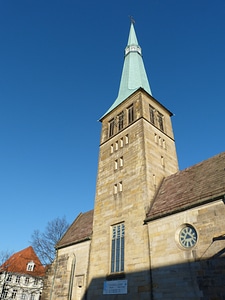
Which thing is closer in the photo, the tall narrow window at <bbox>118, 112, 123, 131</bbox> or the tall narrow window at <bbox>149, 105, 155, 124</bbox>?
the tall narrow window at <bbox>149, 105, 155, 124</bbox>

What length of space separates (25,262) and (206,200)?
39476mm

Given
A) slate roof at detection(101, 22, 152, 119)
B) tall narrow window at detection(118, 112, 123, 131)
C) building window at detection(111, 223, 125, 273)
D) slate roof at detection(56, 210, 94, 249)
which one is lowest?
building window at detection(111, 223, 125, 273)

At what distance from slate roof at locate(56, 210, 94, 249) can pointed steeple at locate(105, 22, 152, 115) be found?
11293mm

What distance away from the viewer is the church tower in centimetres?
1372

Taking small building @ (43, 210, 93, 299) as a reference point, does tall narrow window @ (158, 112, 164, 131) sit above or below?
above

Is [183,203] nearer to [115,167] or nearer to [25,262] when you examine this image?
[115,167]

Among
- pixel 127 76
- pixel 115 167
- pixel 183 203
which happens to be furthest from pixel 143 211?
pixel 127 76

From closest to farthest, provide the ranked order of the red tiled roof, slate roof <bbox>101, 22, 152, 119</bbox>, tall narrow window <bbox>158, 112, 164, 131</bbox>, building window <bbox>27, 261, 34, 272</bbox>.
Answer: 1. tall narrow window <bbox>158, 112, 164, 131</bbox>
2. slate roof <bbox>101, 22, 152, 119</bbox>
3. the red tiled roof
4. building window <bbox>27, 261, 34, 272</bbox>

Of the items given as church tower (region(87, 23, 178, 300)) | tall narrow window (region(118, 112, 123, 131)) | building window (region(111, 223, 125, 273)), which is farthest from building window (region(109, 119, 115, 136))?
building window (region(111, 223, 125, 273))

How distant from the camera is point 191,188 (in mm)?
14219

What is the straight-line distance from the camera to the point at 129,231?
1497cm

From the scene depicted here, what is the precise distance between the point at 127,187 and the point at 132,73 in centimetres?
1570

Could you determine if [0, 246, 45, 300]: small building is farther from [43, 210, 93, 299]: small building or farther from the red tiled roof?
[43, 210, 93, 299]: small building

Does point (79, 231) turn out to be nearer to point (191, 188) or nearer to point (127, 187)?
point (127, 187)
